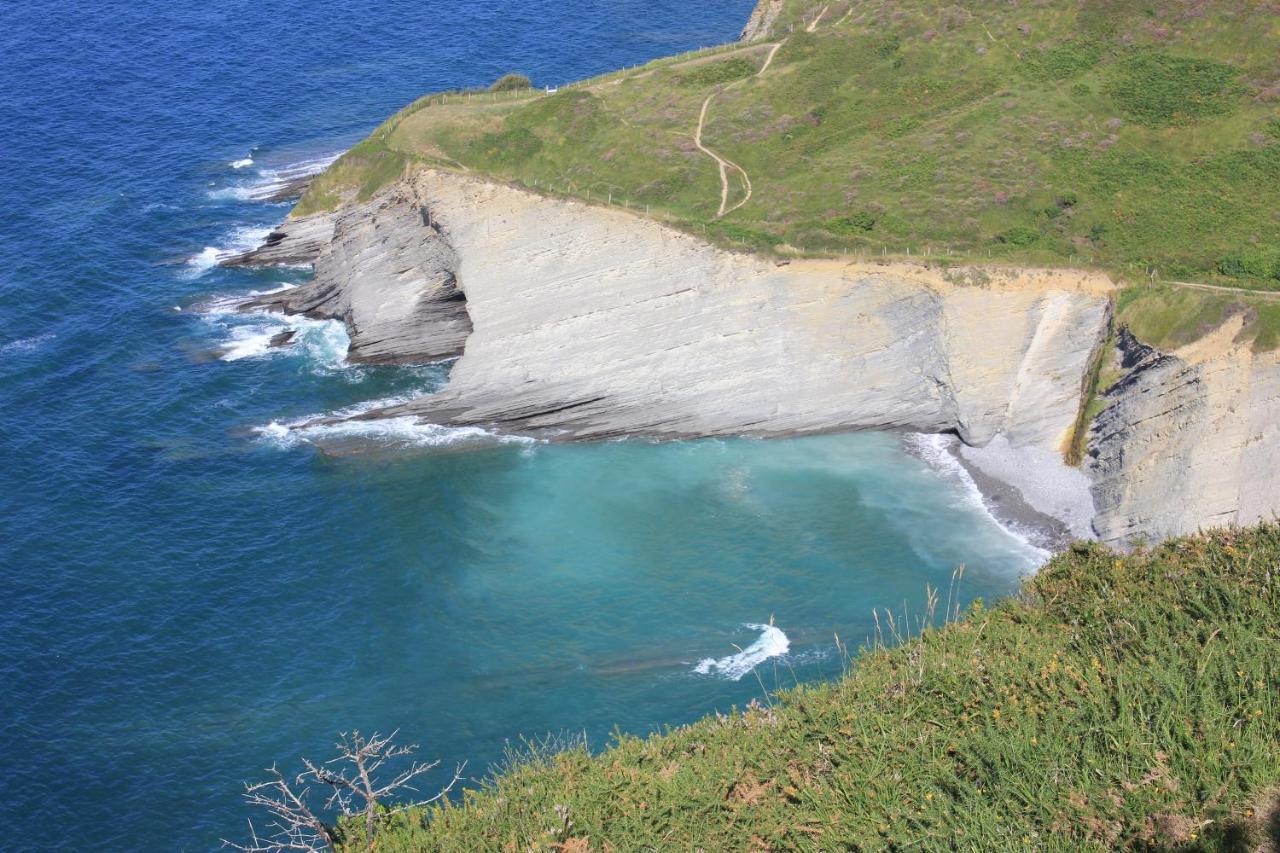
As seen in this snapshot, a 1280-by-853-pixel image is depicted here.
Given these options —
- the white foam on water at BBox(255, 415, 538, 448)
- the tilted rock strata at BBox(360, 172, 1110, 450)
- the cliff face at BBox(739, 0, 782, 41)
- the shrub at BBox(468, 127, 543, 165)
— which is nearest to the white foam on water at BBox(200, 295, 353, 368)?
the white foam on water at BBox(255, 415, 538, 448)

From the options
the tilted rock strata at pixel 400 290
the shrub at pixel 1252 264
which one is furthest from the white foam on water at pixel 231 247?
the shrub at pixel 1252 264

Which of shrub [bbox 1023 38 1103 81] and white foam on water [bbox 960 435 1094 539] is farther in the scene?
shrub [bbox 1023 38 1103 81]

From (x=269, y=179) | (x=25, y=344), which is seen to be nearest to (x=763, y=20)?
(x=269, y=179)

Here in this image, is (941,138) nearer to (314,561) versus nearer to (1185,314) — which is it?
(1185,314)

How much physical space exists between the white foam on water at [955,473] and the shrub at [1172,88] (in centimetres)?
3377

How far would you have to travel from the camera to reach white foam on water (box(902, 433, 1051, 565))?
67.6 metres

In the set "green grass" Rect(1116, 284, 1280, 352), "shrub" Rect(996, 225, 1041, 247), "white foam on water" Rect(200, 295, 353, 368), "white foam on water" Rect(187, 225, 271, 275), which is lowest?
"green grass" Rect(1116, 284, 1280, 352)

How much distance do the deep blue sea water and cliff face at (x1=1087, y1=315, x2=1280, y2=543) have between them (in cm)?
705

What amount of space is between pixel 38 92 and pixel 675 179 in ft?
277

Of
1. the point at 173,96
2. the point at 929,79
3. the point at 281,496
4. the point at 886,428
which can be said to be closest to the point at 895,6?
the point at 929,79

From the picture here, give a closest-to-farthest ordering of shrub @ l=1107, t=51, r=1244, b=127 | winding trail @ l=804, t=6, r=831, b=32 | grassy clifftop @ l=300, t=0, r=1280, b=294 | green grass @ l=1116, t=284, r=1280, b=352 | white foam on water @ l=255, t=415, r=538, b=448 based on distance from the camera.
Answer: green grass @ l=1116, t=284, r=1280, b=352 < white foam on water @ l=255, t=415, r=538, b=448 < grassy clifftop @ l=300, t=0, r=1280, b=294 < shrub @ l=1107, t=51, r=1244, b=127 < winding trail @ l=804, t=6, r=831, b=32

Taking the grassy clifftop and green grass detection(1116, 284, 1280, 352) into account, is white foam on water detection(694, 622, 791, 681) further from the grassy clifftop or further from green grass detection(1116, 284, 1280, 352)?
green grass detection(1116, 284, 1280, 352)

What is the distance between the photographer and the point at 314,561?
226 ft

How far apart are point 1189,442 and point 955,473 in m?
13.5
